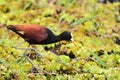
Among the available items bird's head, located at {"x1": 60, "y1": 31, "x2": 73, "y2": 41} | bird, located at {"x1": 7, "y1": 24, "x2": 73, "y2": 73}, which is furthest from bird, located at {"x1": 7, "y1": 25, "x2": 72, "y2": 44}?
bird's head, located at {"x1": 60, "y1": 31, "x2": 73, "y2": 41}

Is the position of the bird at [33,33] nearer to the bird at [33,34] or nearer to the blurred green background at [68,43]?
the bird at [33,34]

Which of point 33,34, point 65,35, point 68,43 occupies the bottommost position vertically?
point 68,43

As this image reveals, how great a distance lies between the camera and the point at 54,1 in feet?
21.2

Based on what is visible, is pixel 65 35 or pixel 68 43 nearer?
pixel 65 35

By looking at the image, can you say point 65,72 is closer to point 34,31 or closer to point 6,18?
point 34,31

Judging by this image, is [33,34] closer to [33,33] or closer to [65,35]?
[33,33]

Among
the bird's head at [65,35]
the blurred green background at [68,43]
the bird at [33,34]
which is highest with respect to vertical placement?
the bird at [33,34]

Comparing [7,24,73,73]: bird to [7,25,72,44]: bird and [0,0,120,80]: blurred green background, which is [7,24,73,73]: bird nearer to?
[7,25,72,44]: bird

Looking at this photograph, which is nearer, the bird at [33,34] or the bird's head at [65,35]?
the bird at [33,34]

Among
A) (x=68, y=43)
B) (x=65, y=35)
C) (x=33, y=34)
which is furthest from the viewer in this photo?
(x=68, y=43)

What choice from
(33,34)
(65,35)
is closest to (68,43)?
(65,35)

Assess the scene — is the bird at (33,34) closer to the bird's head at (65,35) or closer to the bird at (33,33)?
the bird at (33,33)

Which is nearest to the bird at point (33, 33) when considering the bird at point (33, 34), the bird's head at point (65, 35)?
the bird at point (33, 34)

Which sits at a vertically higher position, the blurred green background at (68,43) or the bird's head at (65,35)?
the bird's head at (65,35)
